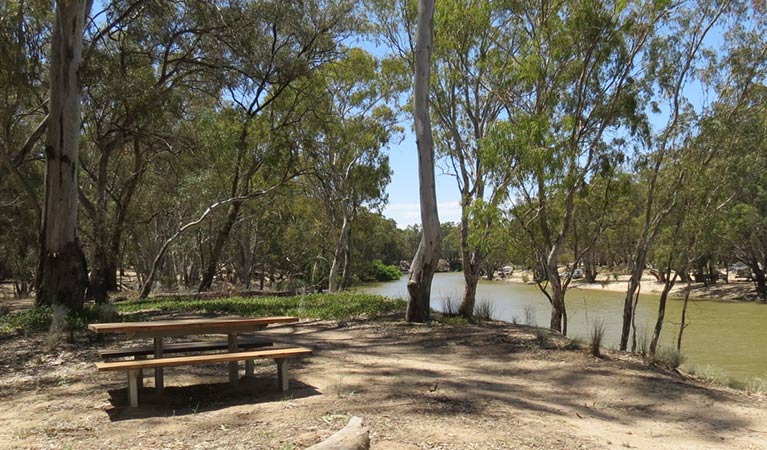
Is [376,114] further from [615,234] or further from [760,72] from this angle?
[760,72]

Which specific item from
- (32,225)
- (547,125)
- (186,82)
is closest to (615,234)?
(547,125)

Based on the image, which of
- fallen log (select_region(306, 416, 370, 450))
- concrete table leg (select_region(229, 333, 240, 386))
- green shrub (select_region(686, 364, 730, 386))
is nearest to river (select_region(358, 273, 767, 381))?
green shrub (select_region(686, 364, 730, 386))

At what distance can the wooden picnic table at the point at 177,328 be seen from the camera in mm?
3949

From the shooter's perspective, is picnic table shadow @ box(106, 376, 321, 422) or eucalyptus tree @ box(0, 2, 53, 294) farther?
eucalyptus tree @ box(0, 2, 53, 294)

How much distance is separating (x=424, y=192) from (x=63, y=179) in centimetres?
491

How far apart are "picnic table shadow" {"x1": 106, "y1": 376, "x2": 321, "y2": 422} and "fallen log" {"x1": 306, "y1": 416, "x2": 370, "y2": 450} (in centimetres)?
109

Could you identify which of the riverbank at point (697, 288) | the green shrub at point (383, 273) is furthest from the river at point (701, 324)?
the green shrub at point (383, 273)

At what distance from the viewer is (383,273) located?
52000 mm

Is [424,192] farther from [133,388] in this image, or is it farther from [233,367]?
[133,388]

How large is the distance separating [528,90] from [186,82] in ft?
27.8

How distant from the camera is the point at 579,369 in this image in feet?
18.1

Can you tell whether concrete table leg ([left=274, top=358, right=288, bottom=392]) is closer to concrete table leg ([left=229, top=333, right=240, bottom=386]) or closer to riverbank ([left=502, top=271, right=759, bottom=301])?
concrete table leg ([left=229, top=333, right=240, bottom=386])

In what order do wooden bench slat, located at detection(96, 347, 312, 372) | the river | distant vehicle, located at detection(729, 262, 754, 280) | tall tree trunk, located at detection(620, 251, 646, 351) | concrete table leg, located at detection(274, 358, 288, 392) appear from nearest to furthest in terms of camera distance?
wooden bench slat, located at detection(96, 347, 312, 372) → concrete table leg, located at detection(274, 358, 288, 392) → tall tree trunk, located at detection(620, 251, 646, 351) → the river → distant vehicle, located at detection(729, 262, 754, 280)

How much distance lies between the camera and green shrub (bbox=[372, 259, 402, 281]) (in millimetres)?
49531
